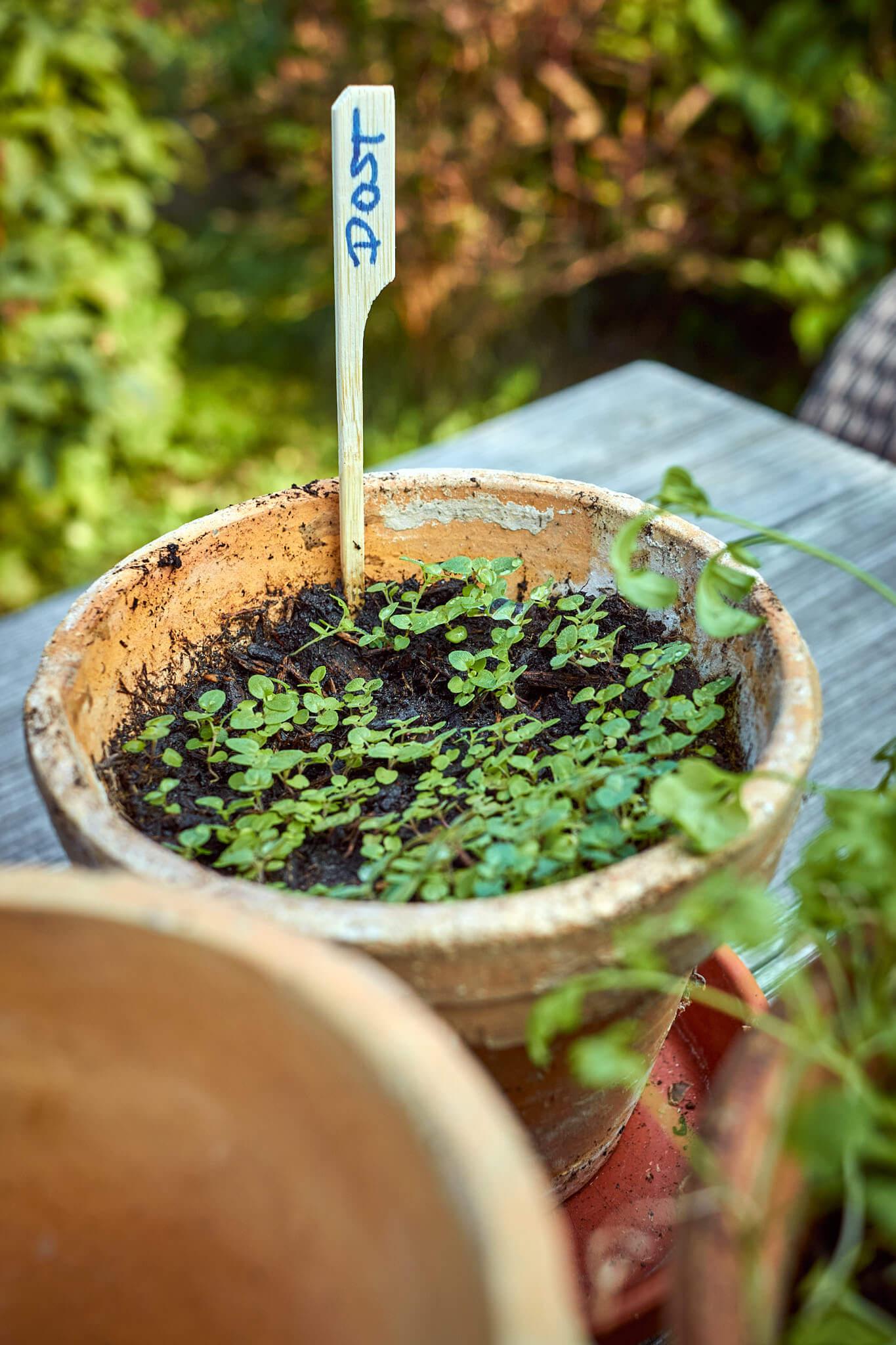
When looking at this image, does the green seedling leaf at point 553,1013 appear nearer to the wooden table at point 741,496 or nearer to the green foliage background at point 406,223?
the wooden table at point 741,496

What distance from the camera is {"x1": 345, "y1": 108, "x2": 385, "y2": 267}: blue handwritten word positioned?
0.66m

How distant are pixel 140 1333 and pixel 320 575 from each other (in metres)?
0.53

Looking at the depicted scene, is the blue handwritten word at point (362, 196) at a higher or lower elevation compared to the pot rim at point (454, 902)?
higher

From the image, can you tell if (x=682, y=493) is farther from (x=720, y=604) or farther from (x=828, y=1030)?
(x=828, y=1030)

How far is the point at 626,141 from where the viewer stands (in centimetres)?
254

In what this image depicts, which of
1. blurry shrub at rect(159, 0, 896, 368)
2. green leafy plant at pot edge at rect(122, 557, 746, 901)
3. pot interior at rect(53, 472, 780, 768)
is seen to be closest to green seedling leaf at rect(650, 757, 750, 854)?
green leafy plant at pot edge at rect(122, 557, 746, 901)

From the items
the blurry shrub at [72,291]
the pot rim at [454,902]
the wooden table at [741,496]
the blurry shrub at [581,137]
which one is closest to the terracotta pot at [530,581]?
the pot rim at [454,902]

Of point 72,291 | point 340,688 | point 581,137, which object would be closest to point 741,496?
point 340,688

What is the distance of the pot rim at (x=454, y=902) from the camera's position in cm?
46

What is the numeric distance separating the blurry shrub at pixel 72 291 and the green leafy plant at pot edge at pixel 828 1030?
1.86 metres

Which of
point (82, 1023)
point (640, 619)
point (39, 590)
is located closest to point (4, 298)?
point (39, 590)

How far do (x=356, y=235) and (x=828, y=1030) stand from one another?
546mm

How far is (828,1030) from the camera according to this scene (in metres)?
0.41

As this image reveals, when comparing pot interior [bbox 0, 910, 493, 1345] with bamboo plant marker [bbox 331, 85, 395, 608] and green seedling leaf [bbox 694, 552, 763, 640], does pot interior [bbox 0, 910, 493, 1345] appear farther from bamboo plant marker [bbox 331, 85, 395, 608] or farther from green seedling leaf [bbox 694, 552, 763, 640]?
bamboo plant marker [bbox 331, 85, 395, 608]
